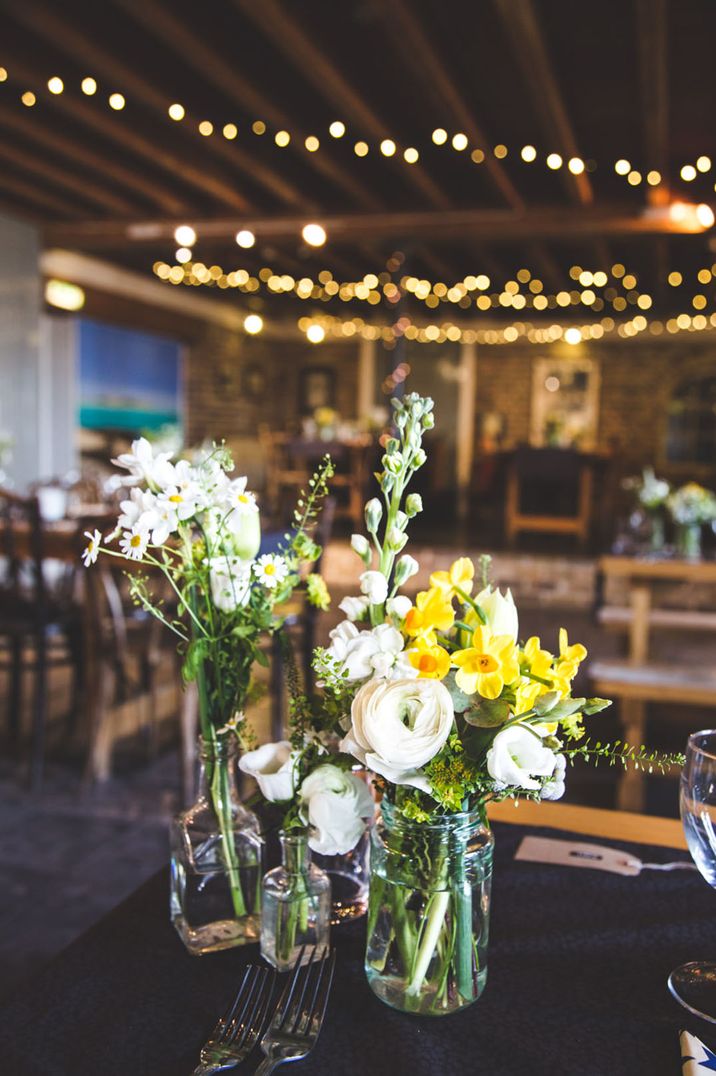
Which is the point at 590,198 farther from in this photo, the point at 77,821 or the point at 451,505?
the point at 451,505

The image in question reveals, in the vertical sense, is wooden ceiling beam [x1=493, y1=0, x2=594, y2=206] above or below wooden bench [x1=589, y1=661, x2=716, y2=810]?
above

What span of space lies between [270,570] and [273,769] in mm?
186

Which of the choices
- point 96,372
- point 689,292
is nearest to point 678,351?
point 689,292

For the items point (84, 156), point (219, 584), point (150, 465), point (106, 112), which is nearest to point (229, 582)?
point (219, 584)

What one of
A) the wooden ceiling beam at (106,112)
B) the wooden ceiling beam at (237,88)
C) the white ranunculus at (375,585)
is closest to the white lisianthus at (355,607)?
the white ranunculus at (375,585)

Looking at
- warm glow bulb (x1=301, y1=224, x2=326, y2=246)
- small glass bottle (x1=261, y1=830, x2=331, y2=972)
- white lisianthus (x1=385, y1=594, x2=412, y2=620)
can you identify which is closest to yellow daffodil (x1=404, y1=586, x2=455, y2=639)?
white lisianthus (x1=385, y1=594, x2=412, y2=620)

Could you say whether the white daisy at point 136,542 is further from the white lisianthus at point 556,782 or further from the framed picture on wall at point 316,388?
the framed picture on wall at point 316,388

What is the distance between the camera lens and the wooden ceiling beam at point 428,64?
143 inches

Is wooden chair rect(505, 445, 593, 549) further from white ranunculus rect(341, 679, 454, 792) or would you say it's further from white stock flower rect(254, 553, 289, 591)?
white ranunculus rect(341, 679, 454, 792)

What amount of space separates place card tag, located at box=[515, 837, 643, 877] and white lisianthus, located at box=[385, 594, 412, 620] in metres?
0.41

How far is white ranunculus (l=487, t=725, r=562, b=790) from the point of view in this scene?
693 mm

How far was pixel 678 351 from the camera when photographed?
1220cm

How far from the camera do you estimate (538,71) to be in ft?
13.6

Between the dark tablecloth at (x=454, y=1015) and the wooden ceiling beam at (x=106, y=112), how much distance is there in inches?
152
